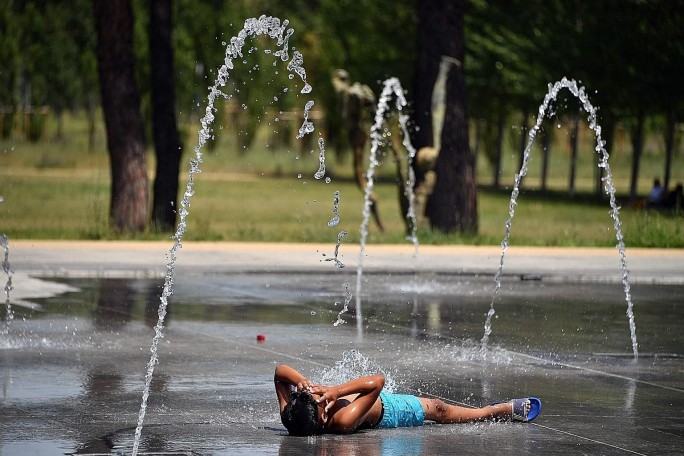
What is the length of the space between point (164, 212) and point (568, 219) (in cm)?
984

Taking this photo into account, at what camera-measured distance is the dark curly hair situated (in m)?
8.42

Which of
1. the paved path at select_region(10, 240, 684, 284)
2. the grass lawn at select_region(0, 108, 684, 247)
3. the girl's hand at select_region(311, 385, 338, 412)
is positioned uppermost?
the grass lawn at select_region(0, 108, 684, 247)

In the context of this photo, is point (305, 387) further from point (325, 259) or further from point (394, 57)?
point (394, 57)

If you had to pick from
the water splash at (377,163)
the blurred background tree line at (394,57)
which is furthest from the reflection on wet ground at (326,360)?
the blurred background tree line at (394,57)

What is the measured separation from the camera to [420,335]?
13.5 m

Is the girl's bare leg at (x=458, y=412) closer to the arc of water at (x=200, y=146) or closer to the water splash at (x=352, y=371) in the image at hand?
the water splash at (x=352, y=371)

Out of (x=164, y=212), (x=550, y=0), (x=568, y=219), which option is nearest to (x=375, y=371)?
(x=164, y=212)

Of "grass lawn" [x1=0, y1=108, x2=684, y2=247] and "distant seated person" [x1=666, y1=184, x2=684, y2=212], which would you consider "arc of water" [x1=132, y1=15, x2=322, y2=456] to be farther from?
"distant seated person" [x1=666, y1=184, x2=684, y2=212]

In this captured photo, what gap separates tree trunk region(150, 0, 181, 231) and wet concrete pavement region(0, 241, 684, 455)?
13.9 ft

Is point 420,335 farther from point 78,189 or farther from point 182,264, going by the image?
point 78,189

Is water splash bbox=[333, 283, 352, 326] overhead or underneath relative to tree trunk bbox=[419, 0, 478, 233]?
underneath

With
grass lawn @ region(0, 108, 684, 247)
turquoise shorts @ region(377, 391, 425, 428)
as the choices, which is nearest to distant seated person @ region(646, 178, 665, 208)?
grass lawn @ region(0, 108, 684, 247)

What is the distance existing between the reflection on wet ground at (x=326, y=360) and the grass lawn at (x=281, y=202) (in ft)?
19.0

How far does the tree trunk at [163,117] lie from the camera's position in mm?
25188
